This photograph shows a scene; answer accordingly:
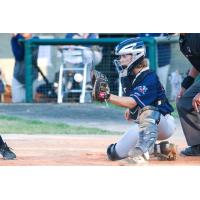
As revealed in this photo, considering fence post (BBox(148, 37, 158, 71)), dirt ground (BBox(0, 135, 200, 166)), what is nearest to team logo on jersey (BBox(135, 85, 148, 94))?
dirt ground (BBox(0, 135, 200, 166))

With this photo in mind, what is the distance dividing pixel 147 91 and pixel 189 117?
1.07 m

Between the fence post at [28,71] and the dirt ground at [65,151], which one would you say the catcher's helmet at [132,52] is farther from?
the fence post at [28,71]

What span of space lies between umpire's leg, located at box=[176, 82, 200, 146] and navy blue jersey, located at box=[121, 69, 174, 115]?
71 cm

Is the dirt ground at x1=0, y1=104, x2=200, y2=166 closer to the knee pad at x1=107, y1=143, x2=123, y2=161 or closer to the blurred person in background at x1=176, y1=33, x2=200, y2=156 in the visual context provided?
the knee pad at x1=107, y1=143, x2=123, y2=161

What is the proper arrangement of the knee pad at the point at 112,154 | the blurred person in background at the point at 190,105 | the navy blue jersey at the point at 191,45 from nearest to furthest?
the knee pad at the point at 112,154, the navy blue jersey at the point at 191,45, the blurred person in background at the point at 190,105

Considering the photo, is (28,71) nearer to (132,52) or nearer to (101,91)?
(132,52)

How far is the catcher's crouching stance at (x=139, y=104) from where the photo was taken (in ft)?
29.1

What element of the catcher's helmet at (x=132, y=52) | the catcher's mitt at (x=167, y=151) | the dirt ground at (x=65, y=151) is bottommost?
the dirt ground at (x=65, y=151)

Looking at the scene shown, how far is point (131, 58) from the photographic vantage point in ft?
29.7

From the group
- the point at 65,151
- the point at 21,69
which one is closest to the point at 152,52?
the point at 21,69

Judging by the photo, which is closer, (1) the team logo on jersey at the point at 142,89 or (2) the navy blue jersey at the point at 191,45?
(1) the team logo on jersey at the point at 142,89

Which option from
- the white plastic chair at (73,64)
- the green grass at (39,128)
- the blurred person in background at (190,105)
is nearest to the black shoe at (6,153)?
the blurred person in background at (190,105)
